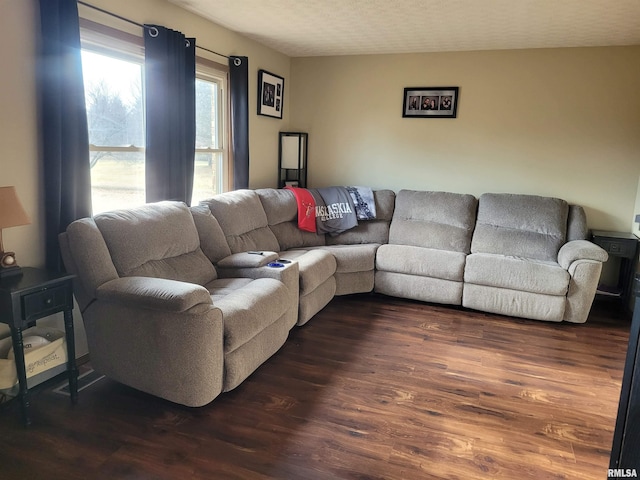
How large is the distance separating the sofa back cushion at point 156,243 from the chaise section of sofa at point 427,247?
1719 mm

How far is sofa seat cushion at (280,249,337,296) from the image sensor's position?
336 cm

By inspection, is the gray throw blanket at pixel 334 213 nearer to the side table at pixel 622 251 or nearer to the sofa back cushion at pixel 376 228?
the sofa back cushion at pixel 376 228

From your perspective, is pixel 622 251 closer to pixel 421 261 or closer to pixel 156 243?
pixel 421 261

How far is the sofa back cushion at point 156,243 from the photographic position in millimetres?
2537

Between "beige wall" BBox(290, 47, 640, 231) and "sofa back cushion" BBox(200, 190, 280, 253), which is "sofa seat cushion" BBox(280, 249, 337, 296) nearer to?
"sofa back cushion" BBox(200, 190, 280, 253)

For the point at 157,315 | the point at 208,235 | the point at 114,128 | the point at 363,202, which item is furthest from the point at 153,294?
the point at 363,202

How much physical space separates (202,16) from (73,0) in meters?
1.28

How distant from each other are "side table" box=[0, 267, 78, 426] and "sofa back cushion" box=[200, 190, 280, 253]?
132 cm

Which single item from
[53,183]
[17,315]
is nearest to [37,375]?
[17,315]

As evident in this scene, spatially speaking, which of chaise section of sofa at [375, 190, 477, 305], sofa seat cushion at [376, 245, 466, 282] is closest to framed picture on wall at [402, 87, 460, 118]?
chaise section of sofa at [375, 190, 477, 305]

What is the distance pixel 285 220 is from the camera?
4.23 meters

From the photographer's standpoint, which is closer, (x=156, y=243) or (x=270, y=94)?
(x=156, y=243)

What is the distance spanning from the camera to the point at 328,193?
459 cm

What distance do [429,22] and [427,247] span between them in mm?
1911
